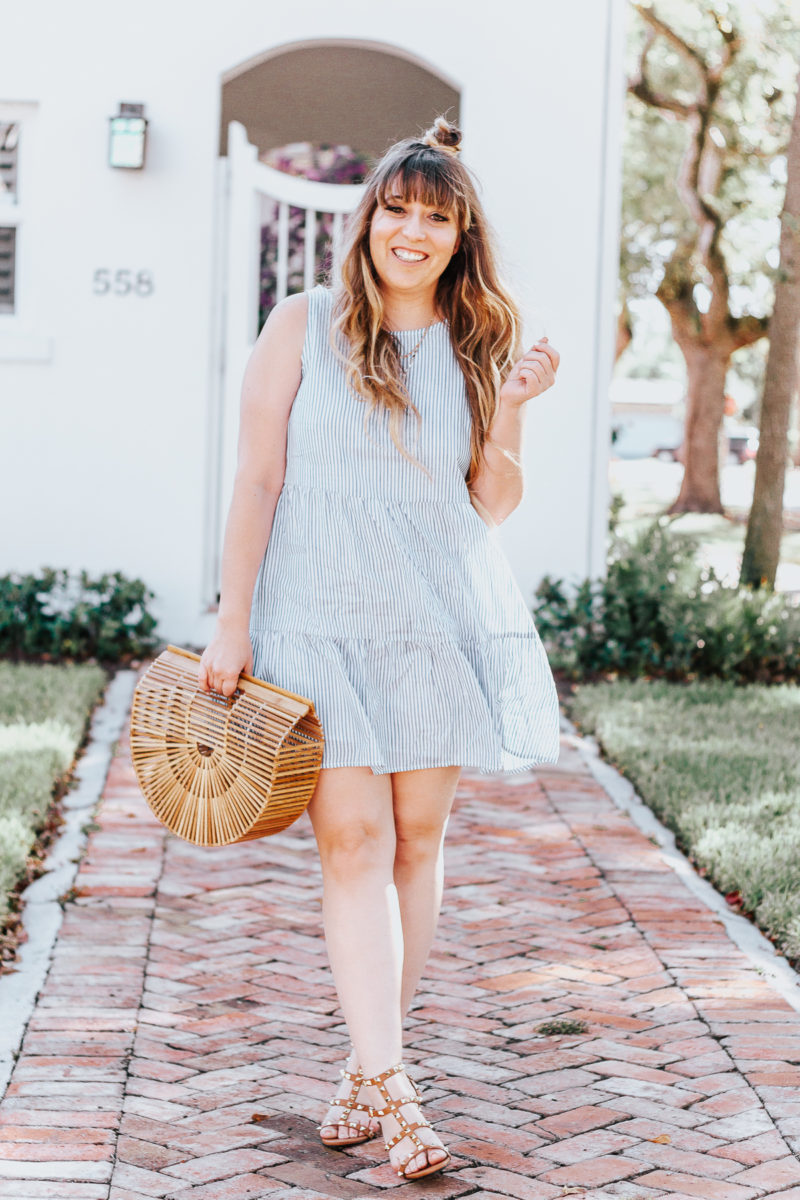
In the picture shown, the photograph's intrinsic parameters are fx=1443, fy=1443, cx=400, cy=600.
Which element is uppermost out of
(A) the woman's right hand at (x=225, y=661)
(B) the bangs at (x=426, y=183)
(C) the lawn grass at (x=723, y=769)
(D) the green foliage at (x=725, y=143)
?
(D) the green foliage at (x=725, y=143)

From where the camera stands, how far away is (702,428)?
19.5 metres

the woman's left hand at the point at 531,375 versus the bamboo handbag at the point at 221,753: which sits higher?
the woman's left hand at the point at 531,375

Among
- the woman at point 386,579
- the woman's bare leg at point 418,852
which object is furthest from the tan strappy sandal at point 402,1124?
the woman's bare leg at point 418,852

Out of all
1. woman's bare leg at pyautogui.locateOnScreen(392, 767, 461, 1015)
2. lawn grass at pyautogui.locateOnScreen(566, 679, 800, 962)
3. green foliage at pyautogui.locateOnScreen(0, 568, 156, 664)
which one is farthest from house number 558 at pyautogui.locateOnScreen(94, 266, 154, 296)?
woman's bare leg at pyautogui.locateOnScreen(392, 767, 461, 1015)

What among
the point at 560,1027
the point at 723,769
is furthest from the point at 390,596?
the point at 723,769

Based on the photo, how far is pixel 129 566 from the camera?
24.2 feet

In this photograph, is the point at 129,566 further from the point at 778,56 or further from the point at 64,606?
the point at 778,56

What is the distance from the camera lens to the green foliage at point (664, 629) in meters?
A: 7.18

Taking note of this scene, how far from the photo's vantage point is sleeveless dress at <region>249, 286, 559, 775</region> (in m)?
2.61

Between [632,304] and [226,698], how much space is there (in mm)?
20894

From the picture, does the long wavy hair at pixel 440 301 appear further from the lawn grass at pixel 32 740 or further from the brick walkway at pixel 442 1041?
the lawn grass at pixel 32 740

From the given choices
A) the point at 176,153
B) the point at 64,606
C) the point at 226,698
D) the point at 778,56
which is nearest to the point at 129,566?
the point at 64,606

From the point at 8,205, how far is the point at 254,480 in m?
5.35

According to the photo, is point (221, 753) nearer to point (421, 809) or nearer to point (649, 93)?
point (421, 809)
